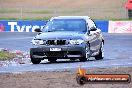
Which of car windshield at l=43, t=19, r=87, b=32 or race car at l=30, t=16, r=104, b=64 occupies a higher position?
car windshield at l=43, t=19, r=87, b=32

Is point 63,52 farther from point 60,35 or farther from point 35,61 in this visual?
point 35,61

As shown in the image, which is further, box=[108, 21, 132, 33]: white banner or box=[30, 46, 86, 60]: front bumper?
box=[108, 21, 132, 33]: white banner

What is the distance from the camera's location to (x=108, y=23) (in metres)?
40.6

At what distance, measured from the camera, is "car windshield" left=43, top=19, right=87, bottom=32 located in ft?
54.2

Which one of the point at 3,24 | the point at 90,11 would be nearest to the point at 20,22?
the point at 3,24

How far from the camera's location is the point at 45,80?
407 inches

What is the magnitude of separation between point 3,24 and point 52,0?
27389 millimetres

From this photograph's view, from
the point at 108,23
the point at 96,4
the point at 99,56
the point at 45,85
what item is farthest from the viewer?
the point at 96,4

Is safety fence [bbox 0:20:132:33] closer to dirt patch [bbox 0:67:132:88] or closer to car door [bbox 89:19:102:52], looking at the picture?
car door [bbox 89:19:102:52]

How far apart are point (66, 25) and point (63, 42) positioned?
4.66 feet

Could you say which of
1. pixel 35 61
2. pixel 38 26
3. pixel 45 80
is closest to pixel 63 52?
pixel 35 61

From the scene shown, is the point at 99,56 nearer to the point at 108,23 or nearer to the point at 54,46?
the point at 54,46

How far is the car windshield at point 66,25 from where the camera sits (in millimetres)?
16516

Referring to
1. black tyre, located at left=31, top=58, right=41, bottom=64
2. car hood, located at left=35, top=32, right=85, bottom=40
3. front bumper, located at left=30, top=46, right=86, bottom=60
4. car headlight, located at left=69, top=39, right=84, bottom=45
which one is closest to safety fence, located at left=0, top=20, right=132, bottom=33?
car hood, located at left=35, top=32, right=85, bottom=40
